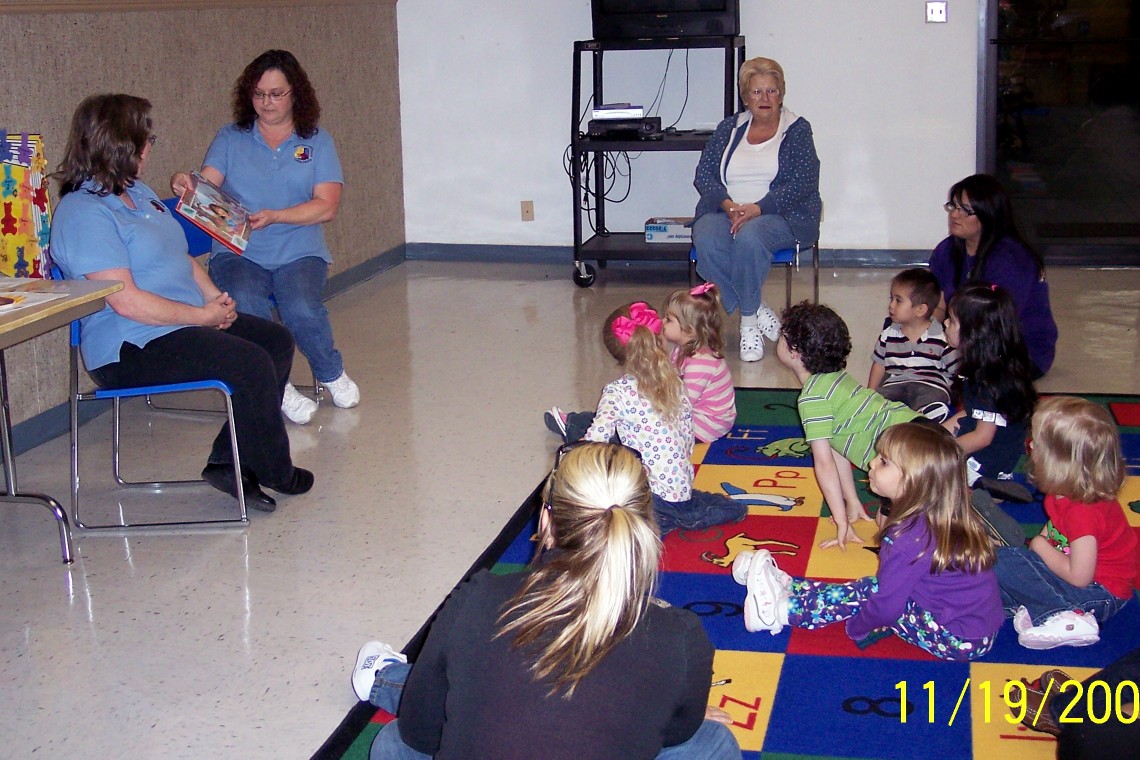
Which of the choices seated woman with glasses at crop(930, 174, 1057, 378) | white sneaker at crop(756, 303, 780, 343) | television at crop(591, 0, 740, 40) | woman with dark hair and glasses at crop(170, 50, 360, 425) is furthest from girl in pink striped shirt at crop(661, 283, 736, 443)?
television at crop(591, 0, 740, 40)

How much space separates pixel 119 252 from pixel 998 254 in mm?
2735

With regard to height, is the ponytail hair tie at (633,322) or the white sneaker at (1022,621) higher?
the ponytail hair tie at (633,322)

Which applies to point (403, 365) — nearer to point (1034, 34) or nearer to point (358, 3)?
point (358, 3)

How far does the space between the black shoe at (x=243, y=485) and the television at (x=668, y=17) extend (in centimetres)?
349

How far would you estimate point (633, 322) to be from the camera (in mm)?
3230

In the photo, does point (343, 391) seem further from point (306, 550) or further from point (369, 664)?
point (369, 664)

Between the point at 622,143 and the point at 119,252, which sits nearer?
the point at 119,252

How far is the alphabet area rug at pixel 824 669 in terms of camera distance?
2.21m

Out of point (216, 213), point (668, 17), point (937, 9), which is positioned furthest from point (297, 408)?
point (937, 9)

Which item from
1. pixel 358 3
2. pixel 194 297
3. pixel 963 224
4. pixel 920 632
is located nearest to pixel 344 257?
pixel 358 3

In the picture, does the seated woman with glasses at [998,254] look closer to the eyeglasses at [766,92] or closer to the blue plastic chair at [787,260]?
the blue plastic chair at [787,260]

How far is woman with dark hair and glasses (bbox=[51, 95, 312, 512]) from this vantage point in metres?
3.19

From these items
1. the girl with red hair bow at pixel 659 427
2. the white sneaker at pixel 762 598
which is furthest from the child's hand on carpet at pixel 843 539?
the white sneaker at pixel 762 598

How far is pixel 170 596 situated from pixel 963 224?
2.76m
